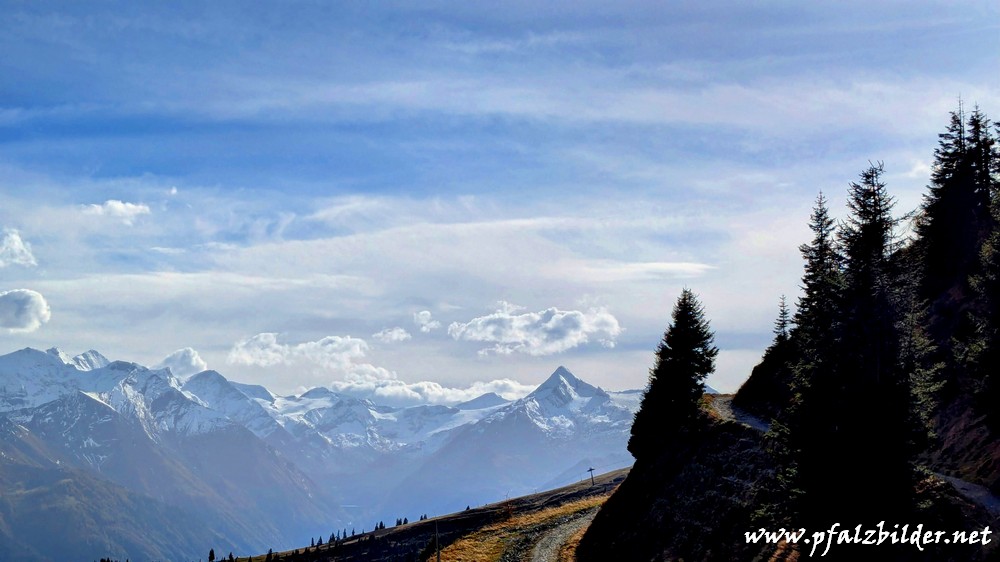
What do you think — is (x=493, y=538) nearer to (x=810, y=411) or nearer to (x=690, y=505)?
(x=690, y=505)

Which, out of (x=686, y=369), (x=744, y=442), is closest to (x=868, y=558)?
(x=744, y=442)

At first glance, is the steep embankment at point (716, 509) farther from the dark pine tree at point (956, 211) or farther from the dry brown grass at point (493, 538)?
the dark pine tree at point (956, 211)

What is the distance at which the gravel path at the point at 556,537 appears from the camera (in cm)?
5922

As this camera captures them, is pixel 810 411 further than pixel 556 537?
No

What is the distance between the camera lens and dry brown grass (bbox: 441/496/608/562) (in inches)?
2424

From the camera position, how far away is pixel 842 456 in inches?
1308

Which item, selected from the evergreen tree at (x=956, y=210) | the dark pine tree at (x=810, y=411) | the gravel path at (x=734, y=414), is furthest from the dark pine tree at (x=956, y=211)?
the dark pine tree at (x=810, y=411)

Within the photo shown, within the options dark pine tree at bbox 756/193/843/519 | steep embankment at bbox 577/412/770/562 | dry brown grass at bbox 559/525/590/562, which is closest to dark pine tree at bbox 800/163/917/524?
dark pine tree at bbox 756/193/843/519

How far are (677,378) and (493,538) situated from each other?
22590 millimetres

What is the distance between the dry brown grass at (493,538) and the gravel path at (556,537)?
5.69 ft

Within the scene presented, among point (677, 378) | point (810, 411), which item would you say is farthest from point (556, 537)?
point (810, 411)

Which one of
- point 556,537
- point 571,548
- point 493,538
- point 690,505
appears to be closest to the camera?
point 690,505

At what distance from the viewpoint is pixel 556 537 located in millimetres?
67750

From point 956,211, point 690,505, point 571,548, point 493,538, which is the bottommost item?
point 571,548
